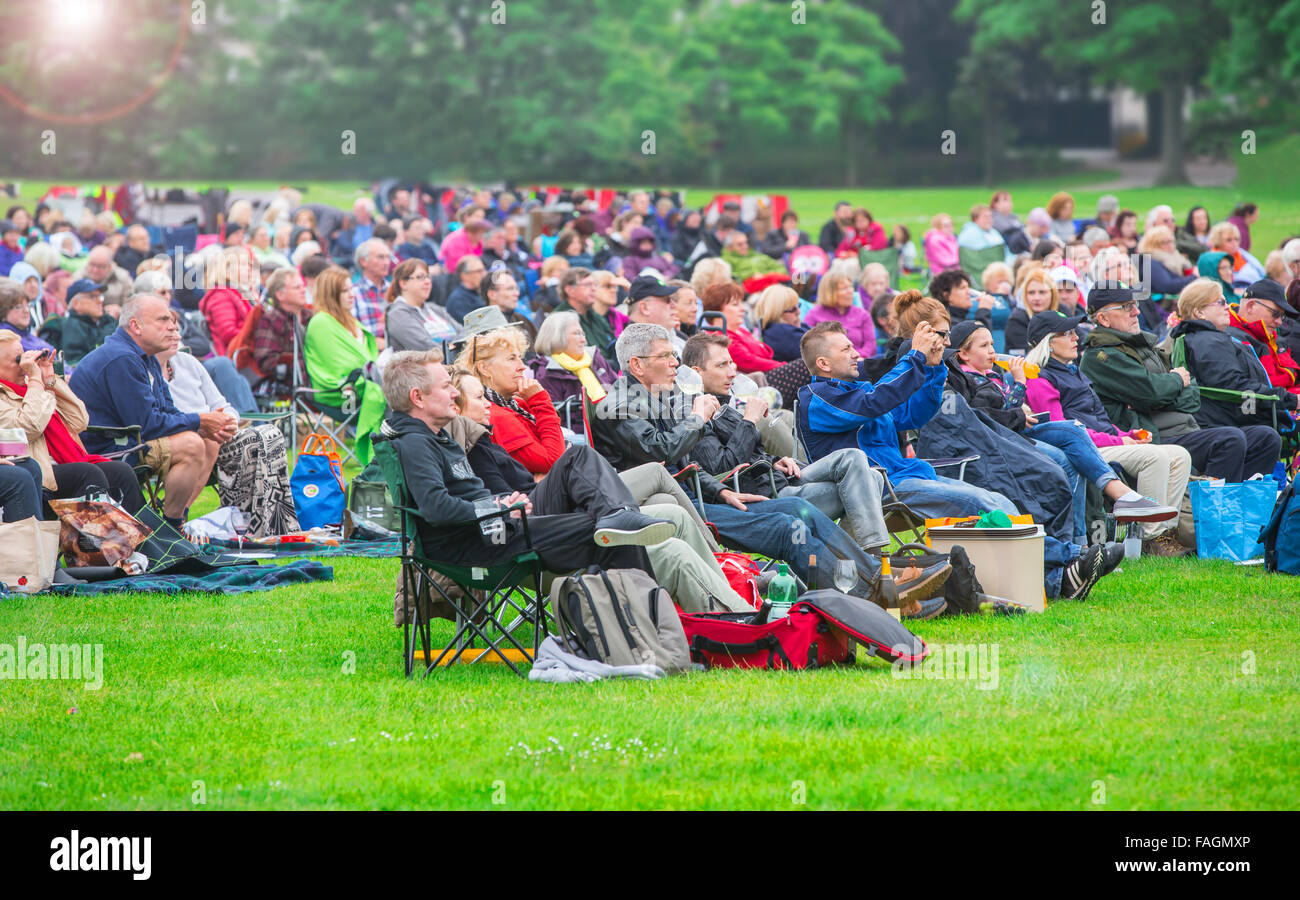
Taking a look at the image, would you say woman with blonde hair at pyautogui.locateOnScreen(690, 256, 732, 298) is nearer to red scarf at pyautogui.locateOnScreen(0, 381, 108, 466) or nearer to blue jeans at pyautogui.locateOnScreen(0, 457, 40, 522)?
red scarf at pyautogui.locateOnScreen(0, 381, 108, 466)

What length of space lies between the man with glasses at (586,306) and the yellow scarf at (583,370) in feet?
6.10

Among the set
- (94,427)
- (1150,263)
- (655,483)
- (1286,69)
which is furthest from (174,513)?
(1286,69)

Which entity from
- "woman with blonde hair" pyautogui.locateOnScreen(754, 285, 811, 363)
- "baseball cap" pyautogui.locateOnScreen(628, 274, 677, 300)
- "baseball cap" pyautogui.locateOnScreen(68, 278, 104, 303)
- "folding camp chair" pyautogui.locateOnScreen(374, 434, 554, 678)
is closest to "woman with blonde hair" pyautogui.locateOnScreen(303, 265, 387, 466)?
"baseball cap" pyautogui.locateOnScreen(628, 274, 677, 300)

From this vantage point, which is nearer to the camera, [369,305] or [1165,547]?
[1165,547]

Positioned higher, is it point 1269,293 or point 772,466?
point 1269,293

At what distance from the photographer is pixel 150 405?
8.15 m

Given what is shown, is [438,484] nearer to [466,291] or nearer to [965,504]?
[965,504]

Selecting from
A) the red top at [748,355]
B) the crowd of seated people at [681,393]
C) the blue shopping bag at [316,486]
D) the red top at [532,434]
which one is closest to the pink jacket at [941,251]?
the crowd of seated people at [681,393]

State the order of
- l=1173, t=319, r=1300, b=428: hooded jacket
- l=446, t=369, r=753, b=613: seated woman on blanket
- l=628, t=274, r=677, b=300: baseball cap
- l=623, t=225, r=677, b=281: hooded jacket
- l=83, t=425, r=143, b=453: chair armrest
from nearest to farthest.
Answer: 1. l=446, t=369, r=753, b=613: seated woman on blanket
2. l=83, t=425, r=143, b=453: chair armrest
3. l=1173, t=319, r=1300, b=428: hooded jacket
4. l=628, t=274, r=677, b=300: baseball cap
5. l=623, t=225, r=677, b=281: hooded jacket

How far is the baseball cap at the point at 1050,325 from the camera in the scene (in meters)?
8.57

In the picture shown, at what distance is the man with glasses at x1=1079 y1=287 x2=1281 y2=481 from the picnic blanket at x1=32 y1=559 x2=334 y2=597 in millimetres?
4577

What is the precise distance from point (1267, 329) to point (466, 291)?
5.97m

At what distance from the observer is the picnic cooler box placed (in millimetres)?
6891

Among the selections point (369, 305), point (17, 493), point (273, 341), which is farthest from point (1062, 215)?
point (17, 493)
